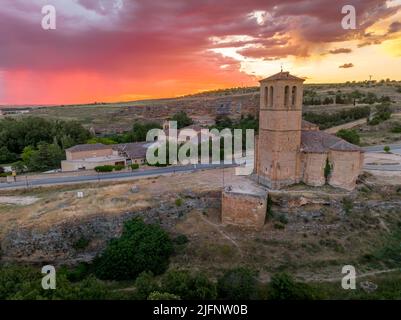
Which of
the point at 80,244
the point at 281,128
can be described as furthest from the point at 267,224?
the point at 80,244

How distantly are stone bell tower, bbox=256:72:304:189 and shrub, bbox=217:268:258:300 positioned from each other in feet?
34.5

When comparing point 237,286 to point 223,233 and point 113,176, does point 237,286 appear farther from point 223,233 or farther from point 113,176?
point 113,176

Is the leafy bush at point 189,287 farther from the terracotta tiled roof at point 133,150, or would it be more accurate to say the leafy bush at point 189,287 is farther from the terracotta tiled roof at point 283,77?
the terracotta tiled roof at point 133,150

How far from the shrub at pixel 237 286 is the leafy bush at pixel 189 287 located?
1.28m

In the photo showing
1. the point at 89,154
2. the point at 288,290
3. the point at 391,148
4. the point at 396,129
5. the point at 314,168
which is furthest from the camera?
the point at 396,129

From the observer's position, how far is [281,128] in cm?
2627

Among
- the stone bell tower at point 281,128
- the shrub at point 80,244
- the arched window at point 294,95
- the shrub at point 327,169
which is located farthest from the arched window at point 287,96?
the shrub at point 80,244

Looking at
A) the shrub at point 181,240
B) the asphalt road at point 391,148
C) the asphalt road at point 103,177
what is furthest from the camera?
the asphalt road at point 391,148

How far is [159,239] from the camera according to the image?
22969 millimetres

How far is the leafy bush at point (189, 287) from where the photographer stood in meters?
16.0

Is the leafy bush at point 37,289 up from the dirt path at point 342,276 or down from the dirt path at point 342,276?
up

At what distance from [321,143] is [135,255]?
17.6 meters
